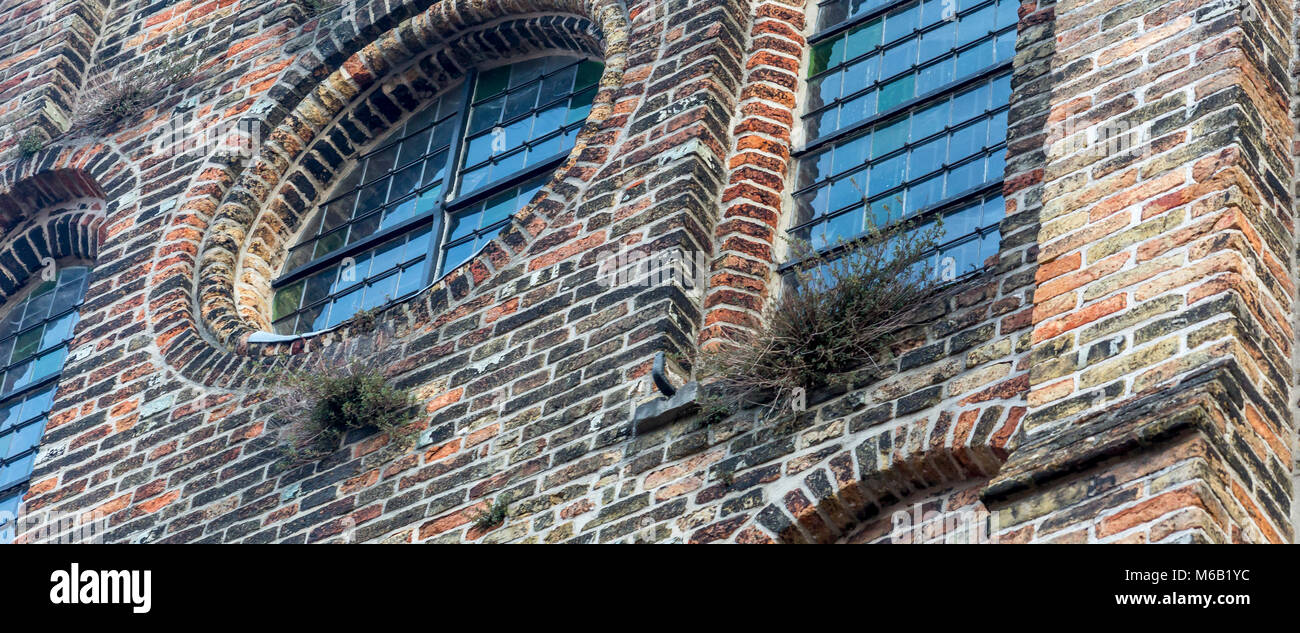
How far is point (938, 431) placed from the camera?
7.37 m

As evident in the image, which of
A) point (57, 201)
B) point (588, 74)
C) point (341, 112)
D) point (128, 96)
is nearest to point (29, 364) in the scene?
point (57, 201)

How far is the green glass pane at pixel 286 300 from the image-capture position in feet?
34.6

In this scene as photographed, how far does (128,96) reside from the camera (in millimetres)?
11633

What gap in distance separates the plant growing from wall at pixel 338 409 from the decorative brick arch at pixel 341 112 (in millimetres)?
1027

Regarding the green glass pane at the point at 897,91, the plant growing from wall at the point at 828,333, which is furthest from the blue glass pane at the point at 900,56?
the plant growing from wall at the point at 828,333

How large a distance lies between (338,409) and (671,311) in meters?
1.54

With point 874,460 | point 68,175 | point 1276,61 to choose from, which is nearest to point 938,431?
point 874,460

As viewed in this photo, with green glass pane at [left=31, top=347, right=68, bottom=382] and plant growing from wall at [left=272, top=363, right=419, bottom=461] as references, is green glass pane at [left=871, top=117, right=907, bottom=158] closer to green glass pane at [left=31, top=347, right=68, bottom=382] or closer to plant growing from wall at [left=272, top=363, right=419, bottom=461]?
plant growing from wall at [left=272, top=363, right=419, bottom=461]

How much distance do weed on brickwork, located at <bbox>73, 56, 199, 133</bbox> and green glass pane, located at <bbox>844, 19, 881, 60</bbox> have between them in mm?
3856

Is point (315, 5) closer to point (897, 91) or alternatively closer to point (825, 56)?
point (825, 56)

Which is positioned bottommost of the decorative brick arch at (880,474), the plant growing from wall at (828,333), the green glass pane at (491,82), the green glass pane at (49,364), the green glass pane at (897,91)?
the decorative brick arch at (880,474)

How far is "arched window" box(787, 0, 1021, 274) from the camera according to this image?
8.66 metres

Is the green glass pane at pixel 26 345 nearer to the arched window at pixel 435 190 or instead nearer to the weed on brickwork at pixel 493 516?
the arched window at pixel 435 190
